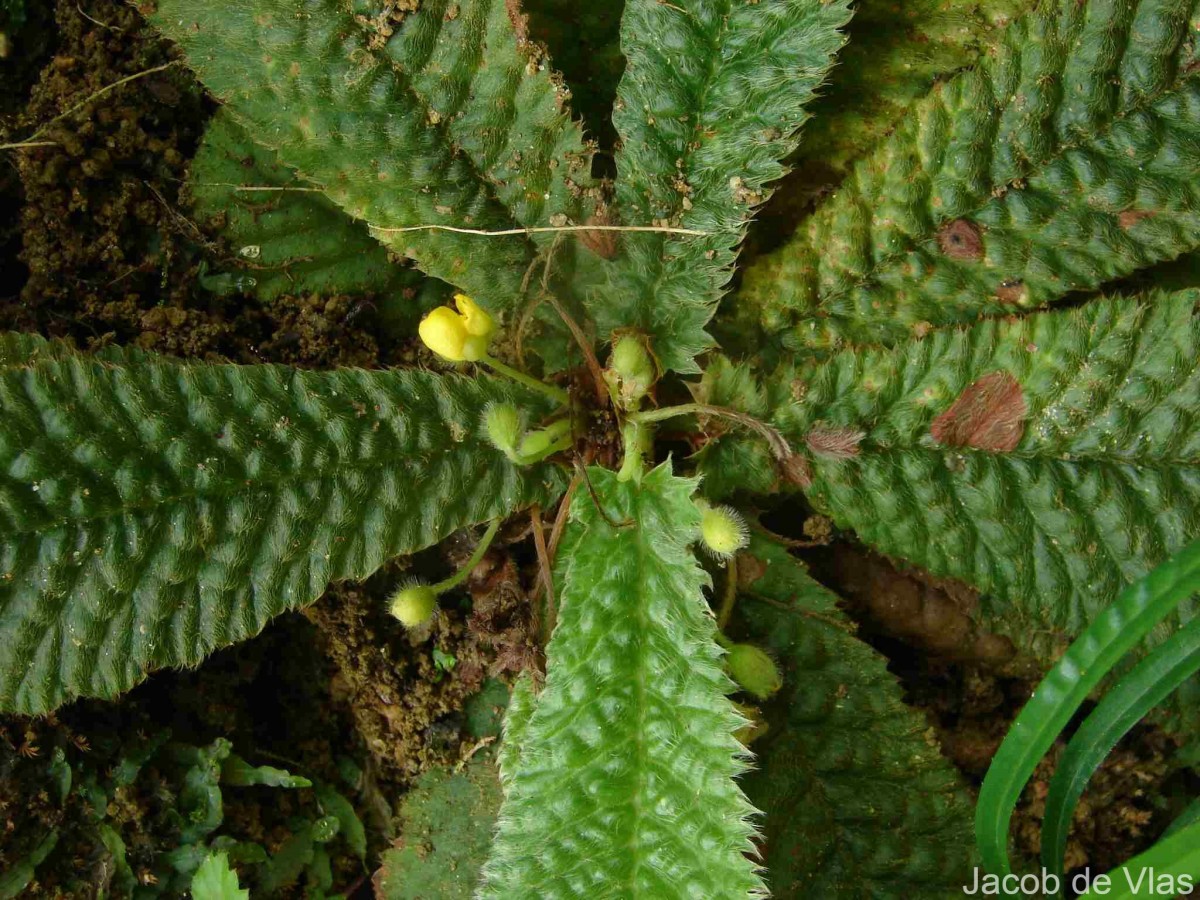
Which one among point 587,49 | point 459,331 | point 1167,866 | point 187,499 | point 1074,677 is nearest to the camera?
point 1167,866

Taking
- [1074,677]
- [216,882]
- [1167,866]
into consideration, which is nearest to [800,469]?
[1074,677]

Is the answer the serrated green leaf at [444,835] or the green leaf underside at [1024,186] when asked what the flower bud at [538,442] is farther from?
the serrated green leaf at [444,835]

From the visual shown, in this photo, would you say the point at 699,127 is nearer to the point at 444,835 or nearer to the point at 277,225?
the point at 277,225

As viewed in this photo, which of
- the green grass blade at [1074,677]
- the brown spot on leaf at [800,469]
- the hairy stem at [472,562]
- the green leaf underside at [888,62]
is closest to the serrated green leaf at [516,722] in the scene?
the hairy stem at [472,562]

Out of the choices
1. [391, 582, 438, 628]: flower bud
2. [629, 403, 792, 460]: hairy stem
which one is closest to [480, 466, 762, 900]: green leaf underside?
[629, 403, 792, 460]: hairy stem

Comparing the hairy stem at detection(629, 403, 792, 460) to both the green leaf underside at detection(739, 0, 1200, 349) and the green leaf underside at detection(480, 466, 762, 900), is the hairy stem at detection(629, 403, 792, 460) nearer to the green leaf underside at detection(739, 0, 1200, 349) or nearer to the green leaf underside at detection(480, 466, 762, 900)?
the green leaf underside at detection(480, 466, 762, 900)

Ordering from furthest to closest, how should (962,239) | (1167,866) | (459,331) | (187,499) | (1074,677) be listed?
(962,239)
(459,331)
(187,499)
(1074,677)
(1167,866)

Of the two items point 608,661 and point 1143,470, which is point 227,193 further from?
point 1143,470
